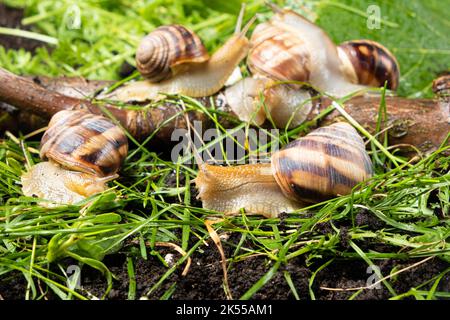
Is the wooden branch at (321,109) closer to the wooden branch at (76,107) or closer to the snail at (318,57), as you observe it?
the wooden branch at (76,107)

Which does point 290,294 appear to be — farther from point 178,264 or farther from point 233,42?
point 233,42

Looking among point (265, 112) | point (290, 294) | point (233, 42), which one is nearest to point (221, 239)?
point (290, 294)

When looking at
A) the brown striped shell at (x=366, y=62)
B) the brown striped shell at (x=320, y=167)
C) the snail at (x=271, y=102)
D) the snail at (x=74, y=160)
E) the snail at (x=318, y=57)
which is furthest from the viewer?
the brown striped shell at (x=366, y=62)

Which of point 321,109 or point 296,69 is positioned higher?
point 296,69

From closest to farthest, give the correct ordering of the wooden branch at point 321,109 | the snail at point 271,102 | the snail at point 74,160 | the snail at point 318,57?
the snail at point 74,160 → the wooden branch at point 321,109 → the snail at point 271,102 → the snail at point 318,57

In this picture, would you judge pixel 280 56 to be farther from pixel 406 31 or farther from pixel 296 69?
pixel 406 31

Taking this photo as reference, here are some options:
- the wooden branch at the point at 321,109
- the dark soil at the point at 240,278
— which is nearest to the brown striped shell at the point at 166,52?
the wooden branch at the point at 321,109

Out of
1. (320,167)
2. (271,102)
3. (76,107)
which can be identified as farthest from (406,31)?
(76,107)
